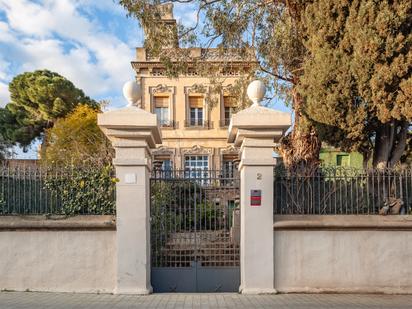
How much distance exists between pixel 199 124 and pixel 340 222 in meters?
22.4

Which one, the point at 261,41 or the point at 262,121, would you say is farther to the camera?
the point at 261,41

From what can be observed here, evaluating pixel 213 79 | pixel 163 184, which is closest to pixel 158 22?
pixel 213 79

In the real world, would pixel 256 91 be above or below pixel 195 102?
below

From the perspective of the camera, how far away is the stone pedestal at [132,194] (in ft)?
25.9

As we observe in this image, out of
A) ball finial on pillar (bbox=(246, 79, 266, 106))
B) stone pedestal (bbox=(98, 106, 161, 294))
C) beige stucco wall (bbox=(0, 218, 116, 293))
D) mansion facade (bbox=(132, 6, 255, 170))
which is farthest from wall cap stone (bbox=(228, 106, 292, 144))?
mansion facade (bbox=(132, 6, 255, 170))

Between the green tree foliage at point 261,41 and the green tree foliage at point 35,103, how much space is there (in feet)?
83.7

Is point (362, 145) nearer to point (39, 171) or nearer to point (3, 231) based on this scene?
point (39, 171)

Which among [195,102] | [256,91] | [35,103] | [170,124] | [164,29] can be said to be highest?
[35,103]

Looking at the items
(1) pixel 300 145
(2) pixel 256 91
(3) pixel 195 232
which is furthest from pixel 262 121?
(1) pixel 300 145

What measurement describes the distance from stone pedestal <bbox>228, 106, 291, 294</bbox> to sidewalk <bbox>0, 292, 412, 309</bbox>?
1.22ft

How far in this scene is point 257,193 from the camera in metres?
8.08

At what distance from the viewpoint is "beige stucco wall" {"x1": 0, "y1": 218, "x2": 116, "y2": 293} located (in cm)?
801

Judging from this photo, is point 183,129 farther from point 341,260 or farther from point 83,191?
point 341,260

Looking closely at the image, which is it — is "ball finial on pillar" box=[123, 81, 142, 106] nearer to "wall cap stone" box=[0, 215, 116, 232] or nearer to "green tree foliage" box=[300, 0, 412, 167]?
"wall cap stone" box=[0, 215, 116, 232]
